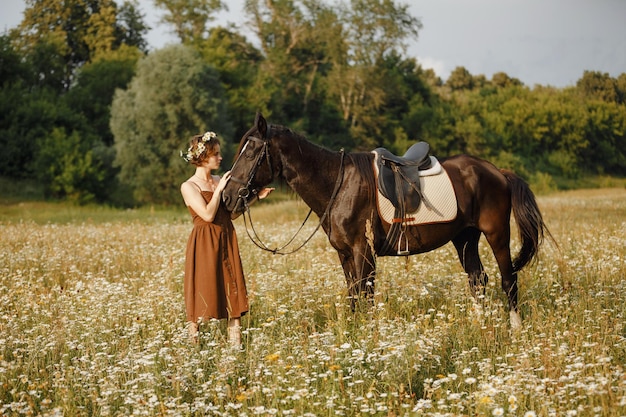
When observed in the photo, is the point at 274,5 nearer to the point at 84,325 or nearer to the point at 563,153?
the point at 563,153

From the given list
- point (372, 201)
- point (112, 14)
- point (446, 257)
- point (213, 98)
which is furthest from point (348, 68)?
point (372, 201)

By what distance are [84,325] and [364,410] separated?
11.1 feet

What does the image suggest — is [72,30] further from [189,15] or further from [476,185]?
[476,185]

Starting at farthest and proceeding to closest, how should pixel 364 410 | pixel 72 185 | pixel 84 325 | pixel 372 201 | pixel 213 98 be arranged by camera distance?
pixel 213 98 < pixel 72 185 < pixel 372 201 < pixel 84 325 < pixel 364 410

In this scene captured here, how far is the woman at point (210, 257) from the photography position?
5.96 meters

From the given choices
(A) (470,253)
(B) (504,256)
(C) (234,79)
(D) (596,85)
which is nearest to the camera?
(B) (504,256)

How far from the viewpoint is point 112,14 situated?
55.1m

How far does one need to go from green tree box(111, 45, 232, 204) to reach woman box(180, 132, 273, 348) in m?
32.9

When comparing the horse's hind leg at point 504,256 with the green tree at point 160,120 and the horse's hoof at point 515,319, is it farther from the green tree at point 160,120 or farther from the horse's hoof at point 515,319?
the green tree at point 160,120

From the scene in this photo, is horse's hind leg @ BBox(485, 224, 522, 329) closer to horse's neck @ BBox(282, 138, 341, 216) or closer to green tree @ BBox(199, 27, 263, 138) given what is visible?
horse's neck @ BBox(282, 138, 341, 216)

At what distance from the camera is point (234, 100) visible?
162 ft

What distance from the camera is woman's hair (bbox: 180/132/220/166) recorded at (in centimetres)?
608

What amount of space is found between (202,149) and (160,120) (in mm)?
33871

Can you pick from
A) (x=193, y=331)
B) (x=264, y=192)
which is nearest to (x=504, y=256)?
(x=264, y=192)
